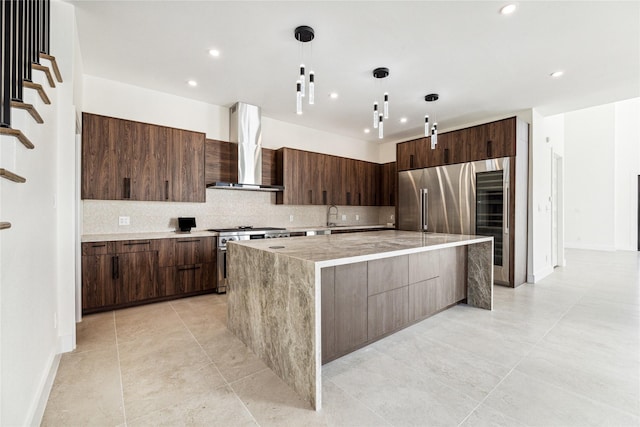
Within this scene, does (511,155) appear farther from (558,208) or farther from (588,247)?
(588,247)

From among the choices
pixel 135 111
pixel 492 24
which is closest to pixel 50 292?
pixel 135 111

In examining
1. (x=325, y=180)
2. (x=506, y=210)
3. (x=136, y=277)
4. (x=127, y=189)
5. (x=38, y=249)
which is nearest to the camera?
(x=38, y=249)

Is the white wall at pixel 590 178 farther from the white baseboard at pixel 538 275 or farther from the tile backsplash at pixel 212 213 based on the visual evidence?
the tile backsplash at pixel 212 213

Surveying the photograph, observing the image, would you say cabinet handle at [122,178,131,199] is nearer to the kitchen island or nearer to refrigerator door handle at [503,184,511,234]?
the kitchen island

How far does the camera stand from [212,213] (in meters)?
4.50

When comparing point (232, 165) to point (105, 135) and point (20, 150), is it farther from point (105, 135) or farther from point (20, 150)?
point (20, 150)

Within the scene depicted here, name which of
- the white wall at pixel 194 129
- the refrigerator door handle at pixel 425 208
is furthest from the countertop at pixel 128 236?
the refrigerator door handle at pixel 425 208

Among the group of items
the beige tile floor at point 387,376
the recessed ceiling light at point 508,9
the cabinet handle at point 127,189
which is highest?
the recessed ceiling light at point 508,9

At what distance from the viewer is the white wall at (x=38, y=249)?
1.28 m

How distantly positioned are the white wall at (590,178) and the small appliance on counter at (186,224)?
9896mm

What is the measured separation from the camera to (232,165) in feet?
15.0

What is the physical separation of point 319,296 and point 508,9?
266cm

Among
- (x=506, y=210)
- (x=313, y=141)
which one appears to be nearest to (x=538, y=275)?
(x=506, y=210)

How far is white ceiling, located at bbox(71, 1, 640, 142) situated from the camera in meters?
2.36
